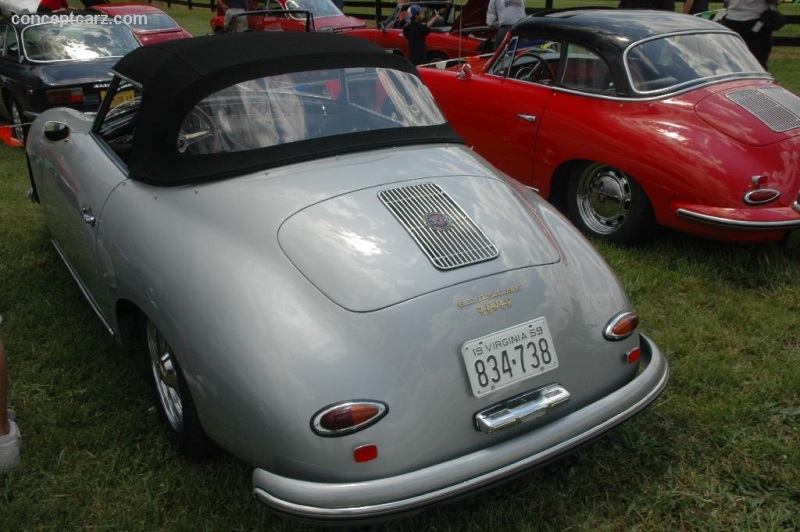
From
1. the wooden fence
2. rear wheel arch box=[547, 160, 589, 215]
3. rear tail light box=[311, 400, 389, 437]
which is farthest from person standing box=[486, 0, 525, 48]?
rear tail light box=[311, 400, 389, 437]

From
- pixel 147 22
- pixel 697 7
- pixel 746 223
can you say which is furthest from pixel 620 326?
pixel 147 22

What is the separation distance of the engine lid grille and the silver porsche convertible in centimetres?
221

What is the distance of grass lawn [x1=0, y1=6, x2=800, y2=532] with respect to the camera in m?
2.48

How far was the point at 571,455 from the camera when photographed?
2.74 metres

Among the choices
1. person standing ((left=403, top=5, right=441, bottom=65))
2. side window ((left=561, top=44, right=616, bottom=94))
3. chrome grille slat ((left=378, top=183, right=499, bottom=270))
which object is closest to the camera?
chrome grille slat ((left=378, top=183, right=499, bottom=270))

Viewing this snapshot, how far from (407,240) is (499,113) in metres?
3.25

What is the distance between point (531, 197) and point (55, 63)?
6.47 metres

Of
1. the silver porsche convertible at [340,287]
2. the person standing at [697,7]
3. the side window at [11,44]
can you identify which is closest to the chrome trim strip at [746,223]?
the silver porsche convertible at [340,287]

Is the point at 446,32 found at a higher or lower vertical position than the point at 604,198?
higher

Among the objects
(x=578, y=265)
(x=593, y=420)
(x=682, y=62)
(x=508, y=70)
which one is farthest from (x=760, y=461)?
(x=508, y=70)

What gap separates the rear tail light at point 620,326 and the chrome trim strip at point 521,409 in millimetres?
299

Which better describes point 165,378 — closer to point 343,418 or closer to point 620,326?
point 343,418

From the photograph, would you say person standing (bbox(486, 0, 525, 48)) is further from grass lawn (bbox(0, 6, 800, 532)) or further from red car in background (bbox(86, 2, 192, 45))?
red car in background (bbox(86, 2, 192, 45))

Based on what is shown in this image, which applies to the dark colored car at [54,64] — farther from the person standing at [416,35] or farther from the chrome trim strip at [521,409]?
the chrome trim strip at [521,409]
